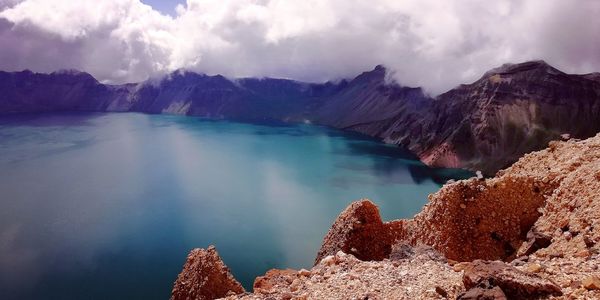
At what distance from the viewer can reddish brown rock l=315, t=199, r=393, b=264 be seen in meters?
17.1

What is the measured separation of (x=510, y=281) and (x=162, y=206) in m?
59.6

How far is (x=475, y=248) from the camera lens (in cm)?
1449

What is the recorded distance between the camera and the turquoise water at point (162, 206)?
1508 inches

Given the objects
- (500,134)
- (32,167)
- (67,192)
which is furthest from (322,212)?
(500,134)

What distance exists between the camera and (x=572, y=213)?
11703 millimetres

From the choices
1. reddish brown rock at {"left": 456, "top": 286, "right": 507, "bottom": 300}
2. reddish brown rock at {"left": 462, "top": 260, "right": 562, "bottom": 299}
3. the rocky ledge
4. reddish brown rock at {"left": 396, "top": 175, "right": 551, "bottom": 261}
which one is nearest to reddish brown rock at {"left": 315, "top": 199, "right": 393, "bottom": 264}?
the rocky ledge

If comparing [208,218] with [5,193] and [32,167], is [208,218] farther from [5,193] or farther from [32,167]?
[32,167]

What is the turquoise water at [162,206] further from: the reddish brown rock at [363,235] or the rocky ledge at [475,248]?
the rocky ledge at [475,248]

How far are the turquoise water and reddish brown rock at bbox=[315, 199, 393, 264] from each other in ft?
70.4

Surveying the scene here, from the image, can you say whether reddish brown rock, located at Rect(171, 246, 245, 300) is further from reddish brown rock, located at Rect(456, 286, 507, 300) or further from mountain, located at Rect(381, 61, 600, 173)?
mountain, located at Rect(381, 61, 600, 173)

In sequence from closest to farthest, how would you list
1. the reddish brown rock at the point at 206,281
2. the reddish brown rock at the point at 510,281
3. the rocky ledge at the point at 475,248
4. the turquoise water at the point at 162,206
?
the reddish brown rock at the point at 510,281, the rocky ledge at the point at 475,248, the reddish brown rock at the point at 206,281, the turquoise water at the point at 162,206

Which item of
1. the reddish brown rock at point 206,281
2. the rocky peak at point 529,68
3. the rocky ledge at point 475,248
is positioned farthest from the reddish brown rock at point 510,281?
the rocky peak at point 529,68

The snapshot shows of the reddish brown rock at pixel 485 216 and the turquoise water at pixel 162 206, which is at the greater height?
the reddish brown rock at pixel 485 216

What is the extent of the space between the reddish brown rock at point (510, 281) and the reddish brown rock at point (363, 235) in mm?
9361
